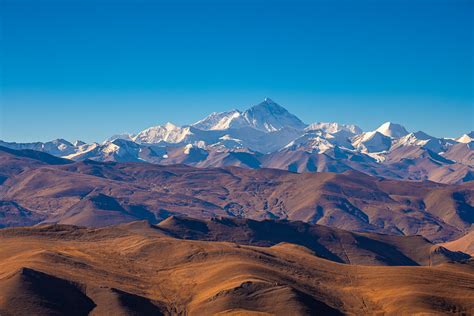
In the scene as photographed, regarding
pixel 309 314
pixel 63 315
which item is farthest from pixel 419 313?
pixel 63 315

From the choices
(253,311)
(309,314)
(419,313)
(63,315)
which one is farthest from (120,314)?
(419,313)

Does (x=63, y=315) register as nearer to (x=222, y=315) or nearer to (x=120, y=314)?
(x=120, y=314)

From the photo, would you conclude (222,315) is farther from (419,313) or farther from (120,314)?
(419,313)

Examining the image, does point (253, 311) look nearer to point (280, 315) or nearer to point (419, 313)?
point (280, 315)

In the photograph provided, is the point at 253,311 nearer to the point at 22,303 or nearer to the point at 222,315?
the point at 222,315

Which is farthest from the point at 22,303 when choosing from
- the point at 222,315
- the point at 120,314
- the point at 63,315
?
the point at 222,315

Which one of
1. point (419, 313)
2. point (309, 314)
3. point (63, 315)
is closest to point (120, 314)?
point (63, 315)
